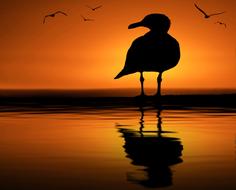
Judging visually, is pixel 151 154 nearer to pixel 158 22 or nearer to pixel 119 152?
pixel 119 152

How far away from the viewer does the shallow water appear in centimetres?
890

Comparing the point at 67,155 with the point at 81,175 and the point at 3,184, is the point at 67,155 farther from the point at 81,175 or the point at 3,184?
the point at 3,184

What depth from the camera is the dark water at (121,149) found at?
352 inches

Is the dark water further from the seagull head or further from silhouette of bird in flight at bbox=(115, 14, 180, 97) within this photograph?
the seagull head

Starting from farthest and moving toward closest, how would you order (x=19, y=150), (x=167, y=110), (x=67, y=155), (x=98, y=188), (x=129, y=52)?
(x=129, y=52), (x=167, y=110), (x=19, y=150), (x=67, y=155), (x=98, y=188)

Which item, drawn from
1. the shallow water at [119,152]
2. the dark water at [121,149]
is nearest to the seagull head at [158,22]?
the dark water at [121,149]

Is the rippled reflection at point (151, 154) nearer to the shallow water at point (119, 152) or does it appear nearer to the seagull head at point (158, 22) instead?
the shallow water at point (119, 152)

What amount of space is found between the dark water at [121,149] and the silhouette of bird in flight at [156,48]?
3482 mm

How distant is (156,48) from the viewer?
25.0m

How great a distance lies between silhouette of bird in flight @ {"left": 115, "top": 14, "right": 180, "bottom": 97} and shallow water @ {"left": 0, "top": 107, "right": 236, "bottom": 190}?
5.18 metres

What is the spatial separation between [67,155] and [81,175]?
2103mm

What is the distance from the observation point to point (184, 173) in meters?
9.43

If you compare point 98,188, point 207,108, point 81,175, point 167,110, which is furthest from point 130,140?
point 207,108

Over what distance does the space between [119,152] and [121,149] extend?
1.24ft
